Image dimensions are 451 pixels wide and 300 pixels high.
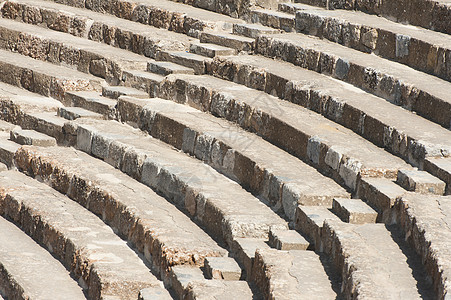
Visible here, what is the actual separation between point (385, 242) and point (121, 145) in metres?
3.15

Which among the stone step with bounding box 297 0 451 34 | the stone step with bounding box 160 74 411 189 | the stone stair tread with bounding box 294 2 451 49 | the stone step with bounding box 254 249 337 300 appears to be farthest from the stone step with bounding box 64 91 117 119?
the stone step with bounding box 254 249 337 300

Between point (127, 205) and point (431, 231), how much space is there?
2603mm

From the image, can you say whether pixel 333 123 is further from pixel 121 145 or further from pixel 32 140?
pixel 32 140

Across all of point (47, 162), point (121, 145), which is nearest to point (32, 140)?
point (47, 162)

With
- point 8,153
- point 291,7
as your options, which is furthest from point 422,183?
point 291,7

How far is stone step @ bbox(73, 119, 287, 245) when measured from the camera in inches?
225

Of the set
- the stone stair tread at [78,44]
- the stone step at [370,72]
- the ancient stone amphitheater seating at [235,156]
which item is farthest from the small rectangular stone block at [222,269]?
the stone stair tread at [78,44]

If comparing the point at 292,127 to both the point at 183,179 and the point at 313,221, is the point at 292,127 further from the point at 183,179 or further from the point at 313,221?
the point at 313,221

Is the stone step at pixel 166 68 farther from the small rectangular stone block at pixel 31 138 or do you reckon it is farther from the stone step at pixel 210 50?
the small rectangular stone block at pixel 31 138

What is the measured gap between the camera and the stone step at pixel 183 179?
5.71 metres

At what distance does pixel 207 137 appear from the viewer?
6.88m

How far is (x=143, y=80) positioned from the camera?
859 centimetres

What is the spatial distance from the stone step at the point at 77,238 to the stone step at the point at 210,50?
2.52 m

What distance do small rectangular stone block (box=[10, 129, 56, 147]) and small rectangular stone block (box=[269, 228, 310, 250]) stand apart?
11.1ft
